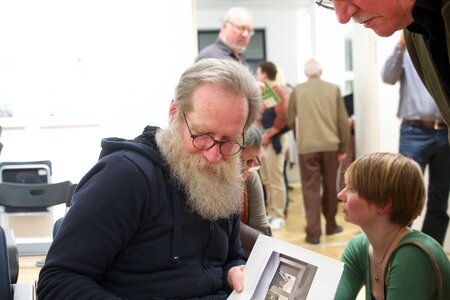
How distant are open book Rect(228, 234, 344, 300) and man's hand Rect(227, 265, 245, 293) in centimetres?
1

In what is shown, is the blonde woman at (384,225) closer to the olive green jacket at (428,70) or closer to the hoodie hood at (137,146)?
the olive green jacket at (428,70)

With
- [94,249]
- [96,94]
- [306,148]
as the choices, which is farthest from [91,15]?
[94,249]

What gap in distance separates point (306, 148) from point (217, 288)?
3541 millimetres

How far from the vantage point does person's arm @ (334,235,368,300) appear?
1800 millimetres

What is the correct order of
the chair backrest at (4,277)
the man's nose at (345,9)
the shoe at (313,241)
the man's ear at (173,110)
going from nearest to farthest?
the man's nose at (345,9)
the chair backrest at (4,277)
the man's ear at (173,110)
the shoe at (313,241)

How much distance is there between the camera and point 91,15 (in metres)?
4.29

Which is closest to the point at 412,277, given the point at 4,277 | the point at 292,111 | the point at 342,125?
the point at 4,277

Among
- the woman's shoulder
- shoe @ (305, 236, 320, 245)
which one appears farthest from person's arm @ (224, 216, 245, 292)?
shoe @ (305, 236, 320, 245)

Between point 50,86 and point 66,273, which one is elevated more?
point 50,86

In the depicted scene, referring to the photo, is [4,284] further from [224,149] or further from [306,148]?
[306,148]

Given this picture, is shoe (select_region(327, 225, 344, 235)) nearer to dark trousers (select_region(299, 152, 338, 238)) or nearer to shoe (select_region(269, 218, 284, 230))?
dark trousers (select_region(299, 152, 338, 238))

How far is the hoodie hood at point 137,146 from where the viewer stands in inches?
55.9

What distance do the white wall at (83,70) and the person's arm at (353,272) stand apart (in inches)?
102

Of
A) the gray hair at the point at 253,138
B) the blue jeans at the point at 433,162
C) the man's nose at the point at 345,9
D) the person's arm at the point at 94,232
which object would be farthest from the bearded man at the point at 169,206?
the blue jeans at the point at 433,162
